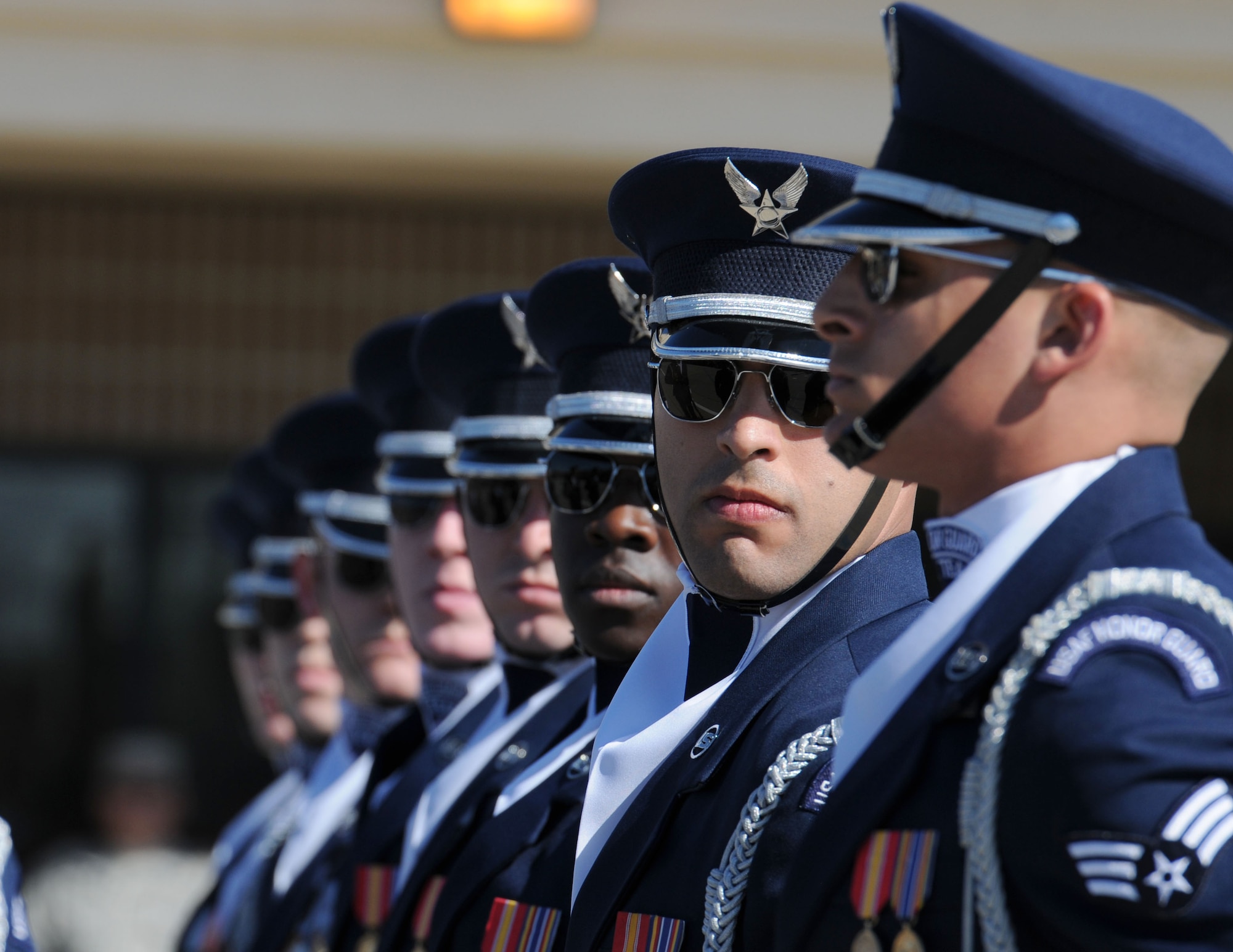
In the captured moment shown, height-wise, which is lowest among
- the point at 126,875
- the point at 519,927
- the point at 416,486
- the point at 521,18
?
the point at 126,875

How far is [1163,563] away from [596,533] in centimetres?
134

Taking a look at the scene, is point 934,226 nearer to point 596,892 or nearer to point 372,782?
point 596,892

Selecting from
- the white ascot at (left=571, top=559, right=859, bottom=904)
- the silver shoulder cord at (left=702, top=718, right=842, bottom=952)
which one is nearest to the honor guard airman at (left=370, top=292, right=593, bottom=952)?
the white ascot at (left=571, top=559, right=859, bottom=904)

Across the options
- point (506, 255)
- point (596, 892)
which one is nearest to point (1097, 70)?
point (506, 255)

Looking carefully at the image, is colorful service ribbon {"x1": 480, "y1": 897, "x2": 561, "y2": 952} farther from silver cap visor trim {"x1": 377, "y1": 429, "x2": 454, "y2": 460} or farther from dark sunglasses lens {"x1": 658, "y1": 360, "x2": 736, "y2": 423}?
silver cap visor trim {"x1": 377, "y1": 429, "x2": 454, "y2": 460}

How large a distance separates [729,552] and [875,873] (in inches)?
26.9

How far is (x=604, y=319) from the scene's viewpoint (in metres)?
2.85

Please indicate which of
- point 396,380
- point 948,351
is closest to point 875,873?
point 948,351

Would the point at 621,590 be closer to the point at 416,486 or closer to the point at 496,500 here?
the point at 496,500

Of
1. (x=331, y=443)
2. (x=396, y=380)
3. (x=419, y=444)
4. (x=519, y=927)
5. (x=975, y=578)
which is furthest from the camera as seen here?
(x=331, y=443)

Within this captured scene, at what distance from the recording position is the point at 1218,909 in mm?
1320

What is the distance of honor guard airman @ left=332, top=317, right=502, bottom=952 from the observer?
3750 mm

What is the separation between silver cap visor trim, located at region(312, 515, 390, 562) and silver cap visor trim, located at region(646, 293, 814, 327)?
7.52 ft

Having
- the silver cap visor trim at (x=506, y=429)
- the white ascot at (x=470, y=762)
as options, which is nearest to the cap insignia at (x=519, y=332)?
the silver cap visor trim at (x=506, y=429)
